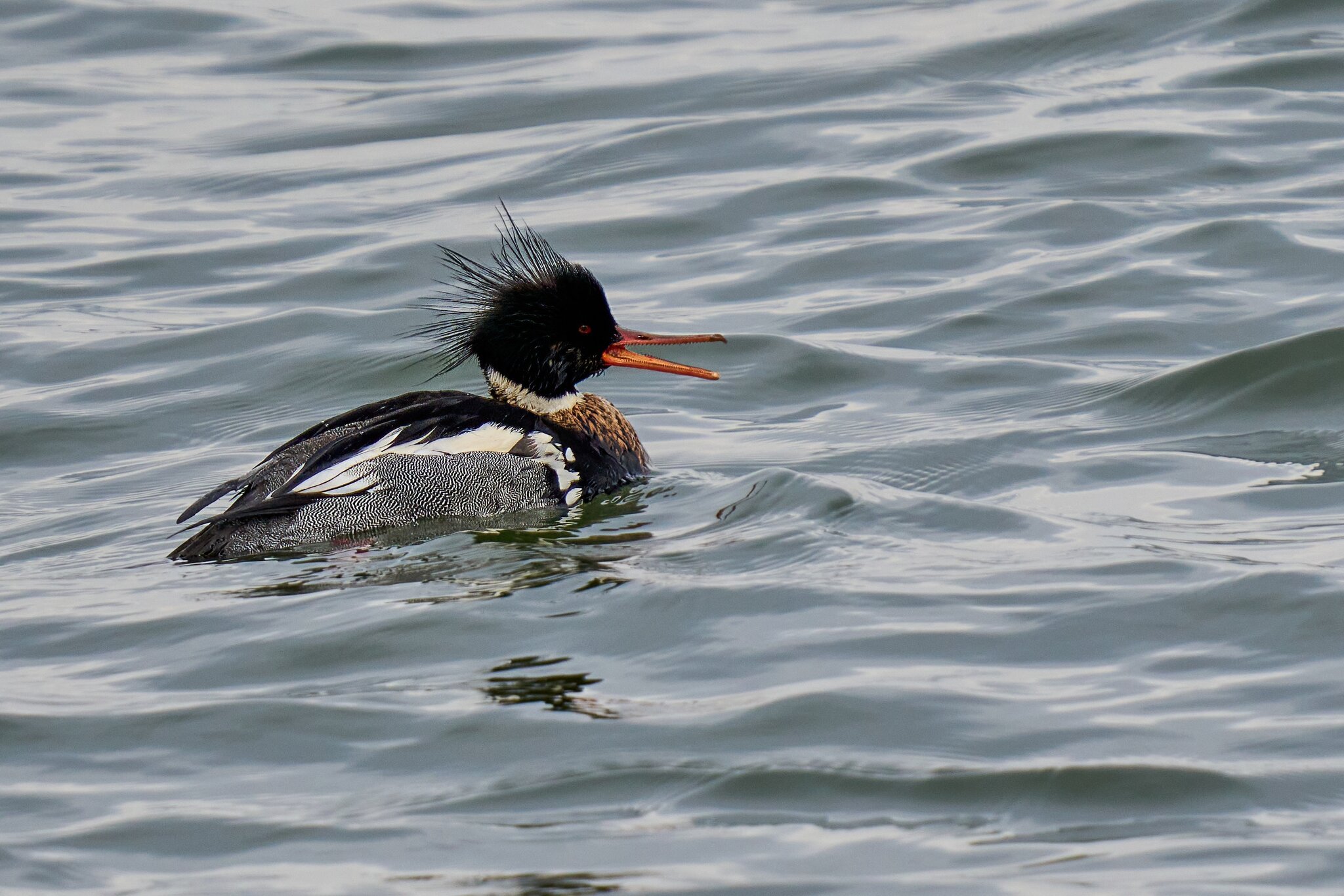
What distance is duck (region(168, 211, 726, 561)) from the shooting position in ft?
23.7

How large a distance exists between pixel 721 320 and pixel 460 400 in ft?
9.24

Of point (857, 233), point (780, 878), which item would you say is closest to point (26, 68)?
point (857, 233)

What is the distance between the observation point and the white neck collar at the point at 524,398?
835cm

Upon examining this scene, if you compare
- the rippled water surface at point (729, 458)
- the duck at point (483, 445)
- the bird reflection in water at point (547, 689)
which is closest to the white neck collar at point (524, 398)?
the duck at point (483, 445)

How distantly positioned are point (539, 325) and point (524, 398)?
36 cm

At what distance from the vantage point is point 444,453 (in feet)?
24.9

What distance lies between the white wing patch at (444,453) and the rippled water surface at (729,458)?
25 centimetres

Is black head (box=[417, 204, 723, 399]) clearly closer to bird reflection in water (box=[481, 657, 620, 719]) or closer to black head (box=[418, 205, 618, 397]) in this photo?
black head (box=[418, 205, 618, 397])

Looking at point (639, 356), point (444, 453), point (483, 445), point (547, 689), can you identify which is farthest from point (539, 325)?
point (547, 689)

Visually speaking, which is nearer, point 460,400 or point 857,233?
point 460,400

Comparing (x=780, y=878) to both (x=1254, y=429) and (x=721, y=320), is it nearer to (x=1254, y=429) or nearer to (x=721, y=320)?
(x=1254, y=429)

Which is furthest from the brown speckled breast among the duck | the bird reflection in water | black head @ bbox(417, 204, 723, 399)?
the bird reflection in water

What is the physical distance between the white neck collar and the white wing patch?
50 centimetres

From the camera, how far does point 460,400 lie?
7762mm
